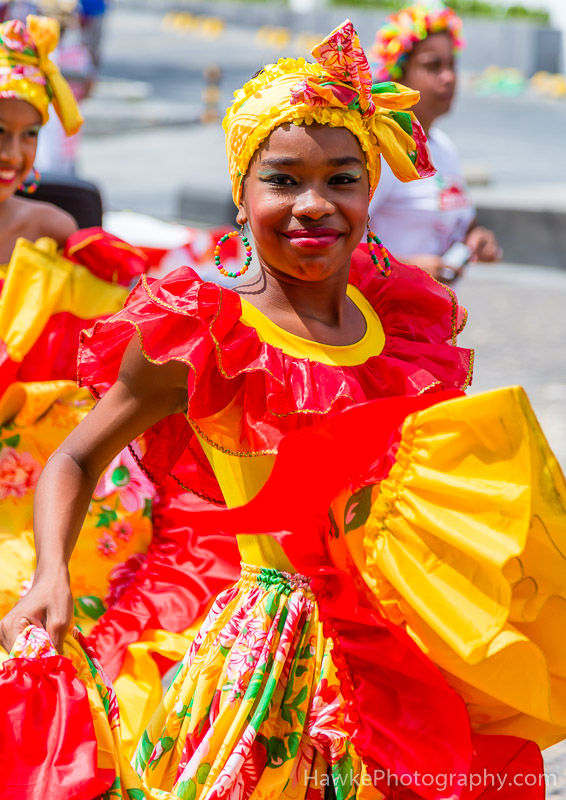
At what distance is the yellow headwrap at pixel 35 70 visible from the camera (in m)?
4.18

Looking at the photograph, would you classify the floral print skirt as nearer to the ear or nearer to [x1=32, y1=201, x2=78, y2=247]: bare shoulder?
the ear

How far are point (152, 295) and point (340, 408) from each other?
0.38 m

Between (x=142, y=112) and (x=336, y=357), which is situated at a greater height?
(x=336, y=357)

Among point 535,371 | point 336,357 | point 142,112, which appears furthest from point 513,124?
point 336,357

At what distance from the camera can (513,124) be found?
68.4ft

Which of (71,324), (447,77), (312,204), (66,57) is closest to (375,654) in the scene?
(312,204)

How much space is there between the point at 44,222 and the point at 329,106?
1.98 metres

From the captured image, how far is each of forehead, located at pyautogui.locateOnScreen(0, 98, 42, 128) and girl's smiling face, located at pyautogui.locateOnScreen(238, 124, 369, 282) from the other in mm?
1883

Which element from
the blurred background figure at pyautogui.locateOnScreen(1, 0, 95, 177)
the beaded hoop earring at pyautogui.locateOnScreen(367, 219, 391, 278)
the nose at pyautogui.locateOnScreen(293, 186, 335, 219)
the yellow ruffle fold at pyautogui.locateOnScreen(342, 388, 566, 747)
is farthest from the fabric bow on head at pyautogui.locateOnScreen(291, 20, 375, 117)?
the blurred background figure at pyautogui.locateOnScreen(1, 0, 95, 177)

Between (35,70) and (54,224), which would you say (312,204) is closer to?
(54,224)

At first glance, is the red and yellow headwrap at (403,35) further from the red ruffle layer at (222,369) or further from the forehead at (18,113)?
the red ruffle layer at (222,369)

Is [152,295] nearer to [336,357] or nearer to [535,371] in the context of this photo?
[336,357]

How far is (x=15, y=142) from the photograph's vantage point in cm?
→ 409

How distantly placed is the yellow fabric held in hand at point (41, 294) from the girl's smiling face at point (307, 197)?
162 cm
